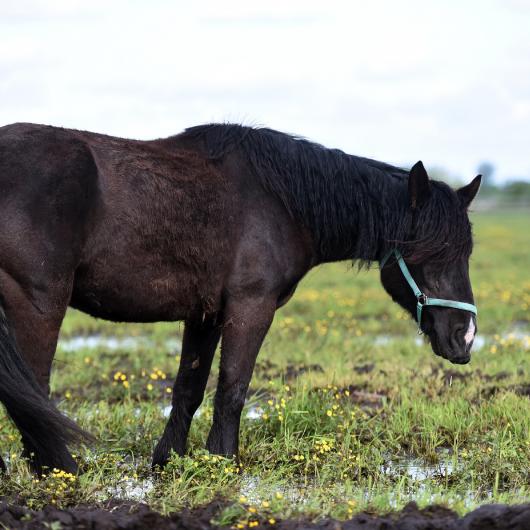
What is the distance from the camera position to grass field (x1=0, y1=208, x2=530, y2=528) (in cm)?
472

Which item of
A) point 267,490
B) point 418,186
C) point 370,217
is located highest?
point 418,186

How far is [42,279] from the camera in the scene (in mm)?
4570

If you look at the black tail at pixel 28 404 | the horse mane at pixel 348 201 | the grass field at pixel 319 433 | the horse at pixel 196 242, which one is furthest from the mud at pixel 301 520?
the horse mane at pixel 348 201

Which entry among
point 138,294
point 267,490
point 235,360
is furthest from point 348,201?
point 267,490

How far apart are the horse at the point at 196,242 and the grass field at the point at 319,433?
0.29 m

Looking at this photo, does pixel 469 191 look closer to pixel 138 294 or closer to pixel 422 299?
pixel 422 299

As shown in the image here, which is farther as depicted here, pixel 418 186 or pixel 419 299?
pixel 419 299

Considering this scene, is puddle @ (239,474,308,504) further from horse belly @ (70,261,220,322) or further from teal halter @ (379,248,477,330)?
teal halter @ (379,248,477,330)

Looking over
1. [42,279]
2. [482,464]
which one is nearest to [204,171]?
[42,279]

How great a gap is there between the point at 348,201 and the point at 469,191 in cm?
77

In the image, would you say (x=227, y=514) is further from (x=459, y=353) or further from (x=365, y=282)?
(x=365, y=282)

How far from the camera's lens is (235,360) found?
525cm

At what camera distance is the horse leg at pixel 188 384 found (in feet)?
18.5

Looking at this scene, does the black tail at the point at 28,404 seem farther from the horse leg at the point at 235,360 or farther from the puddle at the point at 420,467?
the puddle at the point at 420,467
